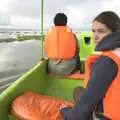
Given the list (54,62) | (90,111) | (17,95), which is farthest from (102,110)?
(54,62)

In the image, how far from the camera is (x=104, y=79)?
2543 mm

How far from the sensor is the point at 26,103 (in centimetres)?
405

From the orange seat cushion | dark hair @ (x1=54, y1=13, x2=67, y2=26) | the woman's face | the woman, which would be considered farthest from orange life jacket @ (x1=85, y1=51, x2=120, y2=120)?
dark hair @ (x1=54, y1=13, x2=67, y2=26)

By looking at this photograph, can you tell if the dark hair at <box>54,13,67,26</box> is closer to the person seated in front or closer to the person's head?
the person seated in front

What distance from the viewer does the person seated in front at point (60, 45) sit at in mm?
6504

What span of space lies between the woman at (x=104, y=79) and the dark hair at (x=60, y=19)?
3.71m

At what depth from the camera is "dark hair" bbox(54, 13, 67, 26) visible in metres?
6.47

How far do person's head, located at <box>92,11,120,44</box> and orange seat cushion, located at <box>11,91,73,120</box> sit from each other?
125 cm

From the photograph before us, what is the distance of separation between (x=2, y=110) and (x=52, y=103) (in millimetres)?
588

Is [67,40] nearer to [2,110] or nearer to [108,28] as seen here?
[2,110]

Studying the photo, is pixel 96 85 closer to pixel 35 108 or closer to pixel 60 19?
pixel 35 108

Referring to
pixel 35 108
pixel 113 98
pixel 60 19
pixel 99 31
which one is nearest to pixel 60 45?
pixel 60 19

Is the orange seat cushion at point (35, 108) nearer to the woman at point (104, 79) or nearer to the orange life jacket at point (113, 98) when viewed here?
the woman at point (104, 79)

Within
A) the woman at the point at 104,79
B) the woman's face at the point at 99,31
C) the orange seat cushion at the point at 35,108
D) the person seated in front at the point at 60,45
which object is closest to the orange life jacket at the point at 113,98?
the woman at the point at 104,79
